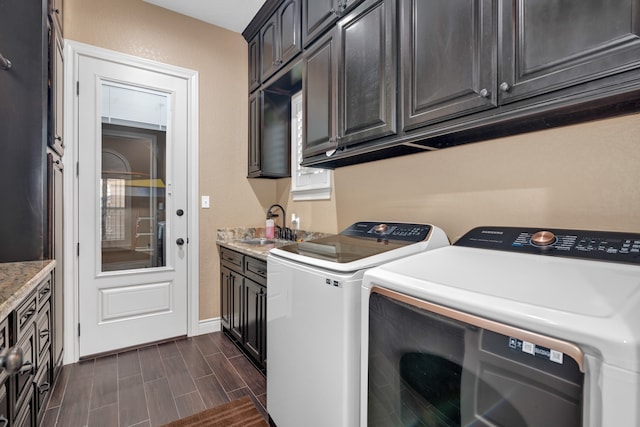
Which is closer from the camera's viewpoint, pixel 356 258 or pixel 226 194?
pixel 356 258

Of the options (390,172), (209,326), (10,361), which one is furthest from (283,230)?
(10,361)

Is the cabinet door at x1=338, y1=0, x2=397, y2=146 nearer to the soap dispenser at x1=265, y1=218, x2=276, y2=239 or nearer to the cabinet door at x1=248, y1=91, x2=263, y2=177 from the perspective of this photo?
the cabinet door at x1=248, y1=91, x2=263, y2=177

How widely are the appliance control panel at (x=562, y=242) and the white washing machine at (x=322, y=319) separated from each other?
258 mm

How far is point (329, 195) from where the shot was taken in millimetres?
2479

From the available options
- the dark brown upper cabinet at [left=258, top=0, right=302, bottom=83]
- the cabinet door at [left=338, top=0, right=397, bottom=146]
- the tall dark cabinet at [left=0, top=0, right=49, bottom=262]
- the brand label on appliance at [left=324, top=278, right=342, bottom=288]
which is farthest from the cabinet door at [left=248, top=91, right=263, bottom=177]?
the brand label on appliance at [left=324, top=278, right=342, bottom=288]

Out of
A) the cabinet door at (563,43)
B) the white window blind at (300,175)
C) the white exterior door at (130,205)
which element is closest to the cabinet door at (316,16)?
the white window blind at (300,175)

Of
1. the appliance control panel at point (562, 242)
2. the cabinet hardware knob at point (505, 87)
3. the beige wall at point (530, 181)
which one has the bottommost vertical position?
the appliance control panel at point (562, 242)

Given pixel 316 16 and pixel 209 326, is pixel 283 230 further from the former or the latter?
pixel 316 16

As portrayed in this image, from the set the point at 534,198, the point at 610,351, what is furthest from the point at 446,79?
the point at 610,351

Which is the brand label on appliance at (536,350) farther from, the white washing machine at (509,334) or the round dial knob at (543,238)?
the round dial knob at (543,238)

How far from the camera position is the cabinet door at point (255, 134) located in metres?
2.94

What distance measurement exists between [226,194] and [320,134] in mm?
1478

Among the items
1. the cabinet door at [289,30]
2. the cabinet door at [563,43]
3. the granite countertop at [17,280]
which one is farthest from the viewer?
the cabinet door at [289,30]

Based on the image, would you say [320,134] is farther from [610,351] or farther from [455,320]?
[610,351]
